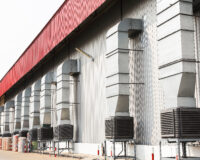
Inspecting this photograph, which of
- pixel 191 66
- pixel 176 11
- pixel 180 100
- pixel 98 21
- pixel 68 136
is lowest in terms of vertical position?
pixel 68 136

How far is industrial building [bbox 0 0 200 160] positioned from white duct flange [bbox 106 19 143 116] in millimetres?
55

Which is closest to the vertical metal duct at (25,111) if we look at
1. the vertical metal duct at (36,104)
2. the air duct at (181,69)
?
the vertical metal duct at (36,104)

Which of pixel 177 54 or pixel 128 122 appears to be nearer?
pixel 177 54

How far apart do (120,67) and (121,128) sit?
330 cm

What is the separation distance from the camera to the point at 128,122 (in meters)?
18.5

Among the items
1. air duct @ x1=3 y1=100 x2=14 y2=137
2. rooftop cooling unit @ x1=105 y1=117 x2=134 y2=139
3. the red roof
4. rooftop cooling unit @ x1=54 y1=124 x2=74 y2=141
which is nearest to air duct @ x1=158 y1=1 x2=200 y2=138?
rooftop cooling unit @ x1=105 y1=117 x2=134 y2=139

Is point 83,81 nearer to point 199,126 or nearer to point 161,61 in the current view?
point 161,61

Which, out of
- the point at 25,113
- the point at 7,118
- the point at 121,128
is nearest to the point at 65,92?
the point at 121,128

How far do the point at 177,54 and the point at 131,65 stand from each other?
6.52 meters

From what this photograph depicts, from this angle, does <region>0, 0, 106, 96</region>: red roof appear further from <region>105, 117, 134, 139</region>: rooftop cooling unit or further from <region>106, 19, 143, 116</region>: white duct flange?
<region>105, 117, 134, 139</region>: rooftop cooling unit

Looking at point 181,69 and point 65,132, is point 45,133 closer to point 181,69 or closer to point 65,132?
point 65,132

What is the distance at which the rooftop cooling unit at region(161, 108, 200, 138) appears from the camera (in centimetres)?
1286

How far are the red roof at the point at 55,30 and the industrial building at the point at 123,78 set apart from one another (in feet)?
0.27

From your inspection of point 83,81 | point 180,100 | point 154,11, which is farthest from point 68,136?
point 180,100
